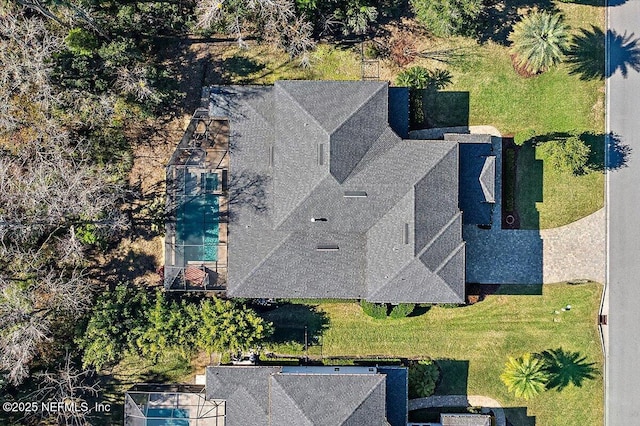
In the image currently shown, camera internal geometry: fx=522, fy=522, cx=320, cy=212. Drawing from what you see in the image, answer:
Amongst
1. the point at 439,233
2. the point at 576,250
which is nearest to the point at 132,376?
the point at 439,233

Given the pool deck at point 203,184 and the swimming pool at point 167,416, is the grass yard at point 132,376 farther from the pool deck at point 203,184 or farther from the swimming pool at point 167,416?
the pool deck at point 203,184

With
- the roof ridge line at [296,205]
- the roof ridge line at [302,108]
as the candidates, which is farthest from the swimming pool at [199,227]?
the roof ridge line at [302,108]

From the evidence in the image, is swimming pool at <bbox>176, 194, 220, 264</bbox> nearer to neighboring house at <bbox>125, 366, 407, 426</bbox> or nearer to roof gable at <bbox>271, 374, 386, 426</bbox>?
neighboring house at <bbox>125, 366, 407, 426</bbox>

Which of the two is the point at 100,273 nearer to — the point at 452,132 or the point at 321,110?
the point at 321,110

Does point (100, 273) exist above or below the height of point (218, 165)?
below

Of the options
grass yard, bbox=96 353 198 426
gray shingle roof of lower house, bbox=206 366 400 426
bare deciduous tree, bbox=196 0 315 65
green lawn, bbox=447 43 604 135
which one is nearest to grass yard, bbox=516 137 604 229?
green lawn, bbox=447 43 604 135

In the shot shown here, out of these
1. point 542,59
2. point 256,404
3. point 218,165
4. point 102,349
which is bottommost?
point 256,404

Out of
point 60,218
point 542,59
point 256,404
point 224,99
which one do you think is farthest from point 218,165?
point 542,59

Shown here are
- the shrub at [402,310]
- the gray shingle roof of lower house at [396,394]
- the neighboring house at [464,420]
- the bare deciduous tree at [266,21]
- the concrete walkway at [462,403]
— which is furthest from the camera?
the concrete walkway at [462,403]
